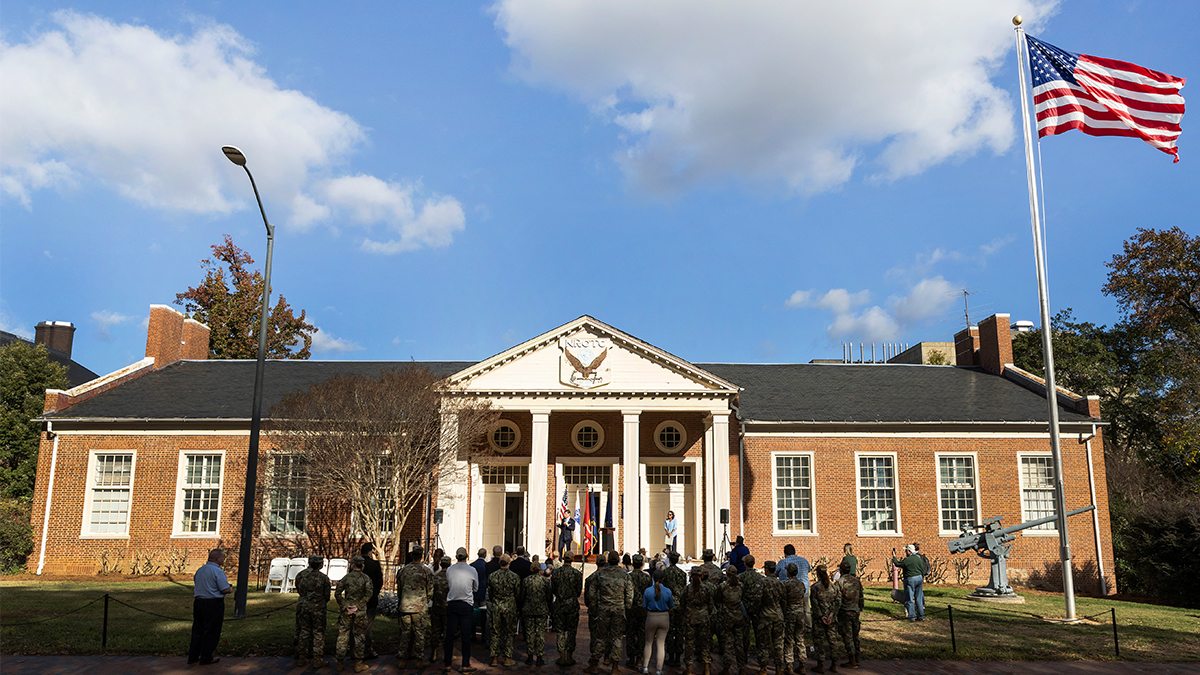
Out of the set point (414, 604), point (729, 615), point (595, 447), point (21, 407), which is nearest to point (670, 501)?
point (595, 447)

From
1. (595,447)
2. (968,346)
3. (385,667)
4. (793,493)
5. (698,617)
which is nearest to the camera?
(698,617)

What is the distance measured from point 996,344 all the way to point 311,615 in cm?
2749

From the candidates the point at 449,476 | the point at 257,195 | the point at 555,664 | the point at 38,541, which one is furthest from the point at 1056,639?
the point at 38,541

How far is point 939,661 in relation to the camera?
483 inches

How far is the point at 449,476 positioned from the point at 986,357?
2090 cm

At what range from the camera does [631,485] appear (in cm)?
2373

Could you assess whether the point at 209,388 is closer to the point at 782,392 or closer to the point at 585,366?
the point at 585,366

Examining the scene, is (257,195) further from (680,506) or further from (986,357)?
(986,357)

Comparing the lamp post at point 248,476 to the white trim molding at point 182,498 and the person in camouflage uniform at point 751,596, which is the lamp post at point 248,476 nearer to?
the person in camouflage uniform at point 751,596

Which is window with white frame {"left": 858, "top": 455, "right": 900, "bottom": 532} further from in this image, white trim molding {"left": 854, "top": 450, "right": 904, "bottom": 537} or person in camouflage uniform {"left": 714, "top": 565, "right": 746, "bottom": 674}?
person in camouflage uniform {"left": 714, "top": 565, "right": 746, "bottom": 674}

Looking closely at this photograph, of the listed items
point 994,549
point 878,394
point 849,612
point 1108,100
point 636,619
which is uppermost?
point 1108,100

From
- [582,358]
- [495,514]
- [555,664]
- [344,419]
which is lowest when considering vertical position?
[555,664]

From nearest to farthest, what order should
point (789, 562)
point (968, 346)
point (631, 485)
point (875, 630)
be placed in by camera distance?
point (789, 562) < point (875, 630) < point (631, 485) < point (968, 346)

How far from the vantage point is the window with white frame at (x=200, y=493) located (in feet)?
84.5
